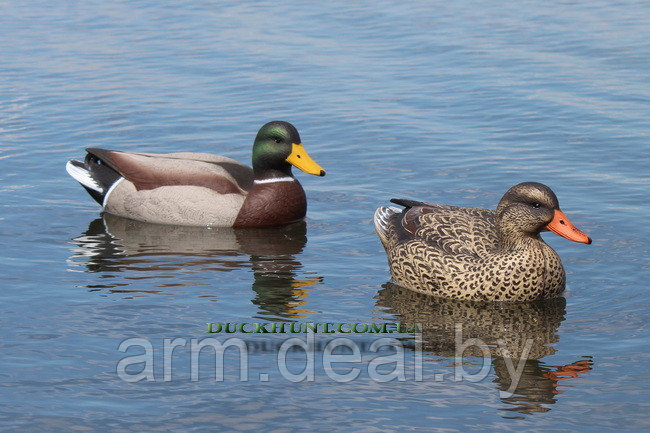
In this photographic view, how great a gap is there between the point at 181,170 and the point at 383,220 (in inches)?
105

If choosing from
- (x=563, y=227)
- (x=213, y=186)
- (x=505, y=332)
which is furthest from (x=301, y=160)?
(x=505, y=332)

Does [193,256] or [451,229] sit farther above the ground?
[451,229]

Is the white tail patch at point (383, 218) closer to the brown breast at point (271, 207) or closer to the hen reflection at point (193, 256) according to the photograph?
the hen reflection at point (193, 256)

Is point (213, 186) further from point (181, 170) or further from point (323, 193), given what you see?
point (323, 193)

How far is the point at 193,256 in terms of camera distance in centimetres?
1188

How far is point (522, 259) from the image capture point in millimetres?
10258

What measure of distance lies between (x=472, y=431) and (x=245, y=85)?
10554 mm

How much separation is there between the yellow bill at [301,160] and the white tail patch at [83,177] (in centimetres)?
211

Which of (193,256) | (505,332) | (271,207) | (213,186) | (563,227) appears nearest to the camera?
(505,332)

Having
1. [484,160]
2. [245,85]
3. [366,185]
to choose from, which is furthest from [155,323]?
[245,85]

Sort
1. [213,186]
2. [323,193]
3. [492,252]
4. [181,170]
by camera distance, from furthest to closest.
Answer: [323,193], [181,170], [213,186], [492,252]

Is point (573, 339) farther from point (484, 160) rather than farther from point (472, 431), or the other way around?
point (484, 160)

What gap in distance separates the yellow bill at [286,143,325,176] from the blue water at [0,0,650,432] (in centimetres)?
50

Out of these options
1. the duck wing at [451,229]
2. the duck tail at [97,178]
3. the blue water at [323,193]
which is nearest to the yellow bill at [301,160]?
the blue water at [323,193]
